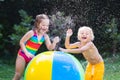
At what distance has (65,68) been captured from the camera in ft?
15.5

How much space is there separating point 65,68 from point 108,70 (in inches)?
152

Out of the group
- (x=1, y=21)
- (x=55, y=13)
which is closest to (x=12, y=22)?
(x=1, y=21)

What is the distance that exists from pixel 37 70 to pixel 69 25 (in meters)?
6.17

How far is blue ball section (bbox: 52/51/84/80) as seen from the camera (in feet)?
15.4

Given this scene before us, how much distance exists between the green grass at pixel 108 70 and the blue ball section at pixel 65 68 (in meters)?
2.80

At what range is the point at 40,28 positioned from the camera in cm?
562

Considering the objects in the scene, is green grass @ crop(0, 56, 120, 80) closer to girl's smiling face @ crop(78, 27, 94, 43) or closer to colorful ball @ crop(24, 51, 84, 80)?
girl's smiling face @ crop(78, 27, 94, 43)

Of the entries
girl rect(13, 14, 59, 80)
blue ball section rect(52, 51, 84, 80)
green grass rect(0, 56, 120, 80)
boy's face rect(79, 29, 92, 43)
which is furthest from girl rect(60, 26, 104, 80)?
green grass rect(0, 56, 120, 80)

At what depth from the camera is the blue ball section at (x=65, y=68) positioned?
15.4ft

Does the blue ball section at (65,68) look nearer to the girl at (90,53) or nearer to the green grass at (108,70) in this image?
the girl at (90,53)

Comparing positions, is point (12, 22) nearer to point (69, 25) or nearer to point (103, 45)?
point (69, 25)

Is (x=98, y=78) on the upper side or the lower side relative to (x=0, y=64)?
upper

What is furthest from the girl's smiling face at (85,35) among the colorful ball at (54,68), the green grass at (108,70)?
the green grass at (108,70)

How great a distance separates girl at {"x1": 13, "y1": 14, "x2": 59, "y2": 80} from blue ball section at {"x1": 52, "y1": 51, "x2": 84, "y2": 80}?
2.25 feet
